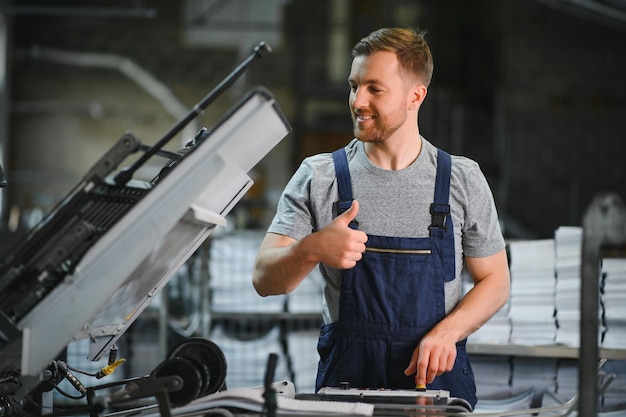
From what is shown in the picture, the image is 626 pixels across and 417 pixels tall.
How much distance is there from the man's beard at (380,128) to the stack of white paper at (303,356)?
9.51 ft

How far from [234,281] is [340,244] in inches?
146

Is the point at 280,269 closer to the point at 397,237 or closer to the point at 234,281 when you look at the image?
the point at 397,237

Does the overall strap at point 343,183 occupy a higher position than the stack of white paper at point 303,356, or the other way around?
the overall strap at point 343,183

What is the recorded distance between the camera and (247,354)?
18.6 feet

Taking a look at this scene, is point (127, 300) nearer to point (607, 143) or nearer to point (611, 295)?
point (611, 295)

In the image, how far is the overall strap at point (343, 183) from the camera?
2.21 meters

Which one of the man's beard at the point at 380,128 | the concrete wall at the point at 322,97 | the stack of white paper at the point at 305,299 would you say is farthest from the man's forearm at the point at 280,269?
the concrete wall at the point at 322,97

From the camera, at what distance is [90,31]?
1457 centimetres

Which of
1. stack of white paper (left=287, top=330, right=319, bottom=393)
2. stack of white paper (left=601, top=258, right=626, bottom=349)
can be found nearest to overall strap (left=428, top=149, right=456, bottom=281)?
stack of white paper (left=601, top=258, right=626, bottom=349)

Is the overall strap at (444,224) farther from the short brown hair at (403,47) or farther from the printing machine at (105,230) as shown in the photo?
the printing machine at (105,230)

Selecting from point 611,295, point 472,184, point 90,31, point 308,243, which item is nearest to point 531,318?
point 611,295

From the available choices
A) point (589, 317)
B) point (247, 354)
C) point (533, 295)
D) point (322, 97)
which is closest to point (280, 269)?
point (589, 317)

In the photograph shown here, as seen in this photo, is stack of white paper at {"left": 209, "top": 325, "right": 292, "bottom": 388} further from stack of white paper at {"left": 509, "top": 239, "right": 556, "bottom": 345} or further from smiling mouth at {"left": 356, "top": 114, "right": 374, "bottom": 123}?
smiling mouth at {"left": 356, "top": 114, "right": 374, "bottom": 123}

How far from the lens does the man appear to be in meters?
2.12
